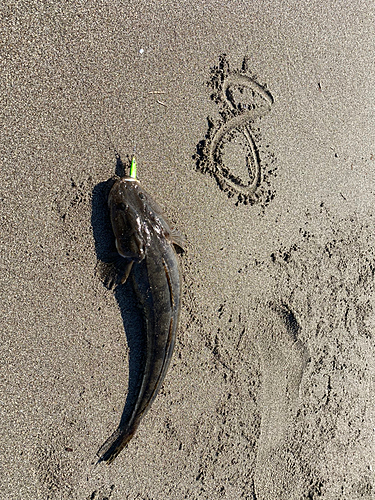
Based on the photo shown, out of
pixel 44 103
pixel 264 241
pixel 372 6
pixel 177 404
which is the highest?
pixel 372 6

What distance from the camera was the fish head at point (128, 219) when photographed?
286 cm

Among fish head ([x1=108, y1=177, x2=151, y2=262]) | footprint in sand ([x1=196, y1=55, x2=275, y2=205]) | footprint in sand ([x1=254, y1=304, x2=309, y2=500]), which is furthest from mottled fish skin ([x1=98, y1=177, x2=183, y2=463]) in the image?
footprint in sand ([x1=254, y1=304, x2=309, y2=500])

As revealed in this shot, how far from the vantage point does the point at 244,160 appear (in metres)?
3.25

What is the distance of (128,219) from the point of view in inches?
112

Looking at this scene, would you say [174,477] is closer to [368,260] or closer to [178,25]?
[368,260]

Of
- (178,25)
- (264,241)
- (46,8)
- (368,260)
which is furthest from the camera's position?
(368,260)

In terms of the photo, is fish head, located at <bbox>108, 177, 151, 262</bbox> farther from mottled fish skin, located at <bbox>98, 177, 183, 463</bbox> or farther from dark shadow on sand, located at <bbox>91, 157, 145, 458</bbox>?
dark shadow on sand, located at <bbox>91, 157, 145, 458</bbox>

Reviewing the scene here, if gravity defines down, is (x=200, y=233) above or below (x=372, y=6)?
below

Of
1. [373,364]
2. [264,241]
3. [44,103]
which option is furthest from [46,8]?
[373,364]

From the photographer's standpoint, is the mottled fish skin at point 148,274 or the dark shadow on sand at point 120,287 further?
the dark shadow on sand at point 120,287

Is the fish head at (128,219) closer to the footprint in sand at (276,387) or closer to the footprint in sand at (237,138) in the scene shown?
the footprint in sand at (237,138)

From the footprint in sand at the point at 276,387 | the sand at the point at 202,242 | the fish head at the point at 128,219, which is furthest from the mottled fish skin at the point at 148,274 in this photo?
the footprint in sand at the point at 276,387

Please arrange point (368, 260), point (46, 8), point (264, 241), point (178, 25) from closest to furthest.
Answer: point (46, 8)
point (178, 25)
point (264, 241)
point (368, 260)

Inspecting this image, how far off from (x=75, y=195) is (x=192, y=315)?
55.6 inches
